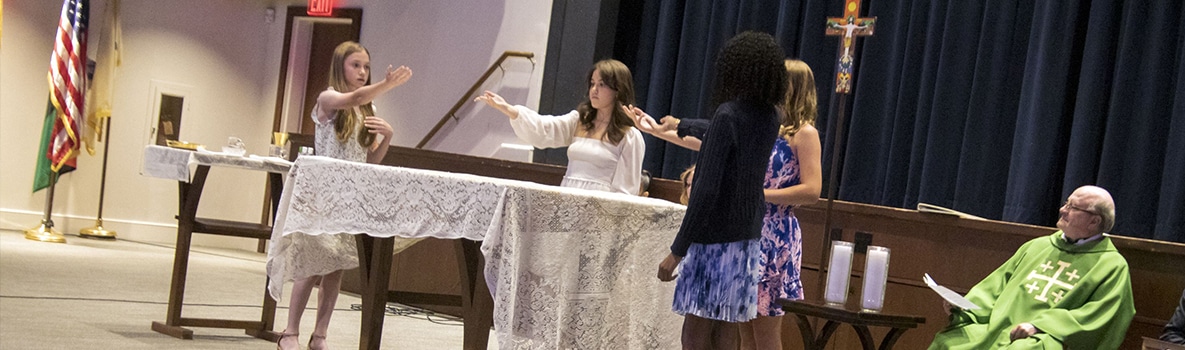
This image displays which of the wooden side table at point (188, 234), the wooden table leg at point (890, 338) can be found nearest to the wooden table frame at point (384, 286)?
the wooden side table at point (188, 234)

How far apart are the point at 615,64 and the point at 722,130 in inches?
56.6

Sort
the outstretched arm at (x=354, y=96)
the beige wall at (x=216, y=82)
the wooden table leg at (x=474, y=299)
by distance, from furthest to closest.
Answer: the beige wall at (x=216, y=82)
the outstretched arm at (x=354, y=96)
the wooden table leg at (x=474, y=299)

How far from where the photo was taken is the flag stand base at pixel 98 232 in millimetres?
9023

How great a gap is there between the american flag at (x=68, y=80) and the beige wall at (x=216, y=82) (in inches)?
22.8

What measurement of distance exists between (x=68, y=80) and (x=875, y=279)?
6.76 metres

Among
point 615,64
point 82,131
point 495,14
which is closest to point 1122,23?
point 615,64

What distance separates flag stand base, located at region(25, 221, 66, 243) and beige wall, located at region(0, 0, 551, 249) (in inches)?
23.1

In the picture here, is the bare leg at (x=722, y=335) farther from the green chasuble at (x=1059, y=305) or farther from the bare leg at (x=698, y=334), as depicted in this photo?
the green chasuble at (x=1059, y=305)

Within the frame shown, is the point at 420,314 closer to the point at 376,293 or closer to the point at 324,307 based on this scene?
the point at 324,307

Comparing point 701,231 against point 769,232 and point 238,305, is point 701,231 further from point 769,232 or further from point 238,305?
point 238,305

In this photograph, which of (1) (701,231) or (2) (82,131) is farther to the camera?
(2) (82,131)

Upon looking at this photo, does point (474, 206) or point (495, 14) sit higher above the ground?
point (495, 14)

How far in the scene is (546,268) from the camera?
3.29 meters

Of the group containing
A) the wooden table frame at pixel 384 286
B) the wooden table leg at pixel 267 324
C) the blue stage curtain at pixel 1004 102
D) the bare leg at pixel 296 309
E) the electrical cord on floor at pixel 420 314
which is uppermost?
the blue stage curtain at pixel 1004 102
